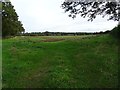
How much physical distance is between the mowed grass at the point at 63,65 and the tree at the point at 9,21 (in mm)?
26686

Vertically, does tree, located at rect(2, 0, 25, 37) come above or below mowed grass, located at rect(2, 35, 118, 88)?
above

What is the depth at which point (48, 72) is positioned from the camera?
25844mm

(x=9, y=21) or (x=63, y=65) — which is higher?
(x=9, y=21)

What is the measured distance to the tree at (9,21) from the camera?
6531cm

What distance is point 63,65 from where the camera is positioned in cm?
2817

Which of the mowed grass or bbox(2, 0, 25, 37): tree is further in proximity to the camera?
bbox(2, 0, 25, 37): tree

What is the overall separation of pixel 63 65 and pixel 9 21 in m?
39.8

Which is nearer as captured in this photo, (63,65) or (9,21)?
(63,65)

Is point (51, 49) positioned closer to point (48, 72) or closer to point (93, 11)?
point (93, 11)

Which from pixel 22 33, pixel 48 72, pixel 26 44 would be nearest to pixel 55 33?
pixel 22 33

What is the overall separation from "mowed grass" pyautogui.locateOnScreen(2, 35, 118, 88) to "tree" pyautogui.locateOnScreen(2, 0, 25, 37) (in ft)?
87.6

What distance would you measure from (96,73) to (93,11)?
578 inches

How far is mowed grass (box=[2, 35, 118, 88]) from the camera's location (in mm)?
23781

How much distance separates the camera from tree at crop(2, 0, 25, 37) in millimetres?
65312
